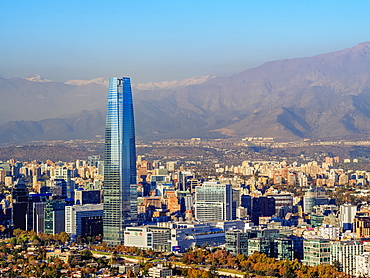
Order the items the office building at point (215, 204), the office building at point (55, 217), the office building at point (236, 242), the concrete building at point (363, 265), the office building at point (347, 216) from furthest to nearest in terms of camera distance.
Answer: the office building at point (215, 204) < the office building at point (347, 216) < the office building at point (55, 217) < the office building at point (236, 242) < the concrete building at point (363, 265)

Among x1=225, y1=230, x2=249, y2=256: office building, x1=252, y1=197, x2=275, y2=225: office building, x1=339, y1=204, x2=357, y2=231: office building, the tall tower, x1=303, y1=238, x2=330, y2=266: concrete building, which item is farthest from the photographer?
x1=252, y1=197, x2=275, y2=225: office building

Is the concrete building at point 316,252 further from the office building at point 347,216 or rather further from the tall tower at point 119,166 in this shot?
the office building at point 347,216

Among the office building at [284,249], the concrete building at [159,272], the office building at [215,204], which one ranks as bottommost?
the concrete building at [159,272]

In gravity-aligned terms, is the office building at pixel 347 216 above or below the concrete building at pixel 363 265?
above

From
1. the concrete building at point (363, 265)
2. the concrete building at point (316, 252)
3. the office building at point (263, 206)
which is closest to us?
the concrete building at point (363, 265)

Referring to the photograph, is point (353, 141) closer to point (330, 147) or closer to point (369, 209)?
point (330, 147)

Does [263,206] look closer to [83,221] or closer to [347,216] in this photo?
[347,216]

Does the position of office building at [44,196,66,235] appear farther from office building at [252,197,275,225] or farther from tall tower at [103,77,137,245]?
office building at [252,197,275,225]

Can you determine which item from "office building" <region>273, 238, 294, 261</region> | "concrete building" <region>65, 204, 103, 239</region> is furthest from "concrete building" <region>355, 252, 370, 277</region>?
A: "concrete building" <region>65, 204, 103, 239</region>

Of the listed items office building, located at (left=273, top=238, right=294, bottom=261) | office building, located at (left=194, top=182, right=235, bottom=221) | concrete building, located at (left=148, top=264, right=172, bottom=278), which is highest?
office building, located at (left=194, top=182, right=235, bottom=221)

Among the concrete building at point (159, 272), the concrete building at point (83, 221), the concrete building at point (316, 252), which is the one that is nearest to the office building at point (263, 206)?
the concrete building at point (83, 221)
